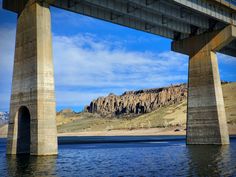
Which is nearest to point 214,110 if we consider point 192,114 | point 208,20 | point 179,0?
point 192,114

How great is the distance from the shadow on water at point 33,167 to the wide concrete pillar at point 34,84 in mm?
2332

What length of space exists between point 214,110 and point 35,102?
99.3 feet

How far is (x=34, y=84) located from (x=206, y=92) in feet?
98.7

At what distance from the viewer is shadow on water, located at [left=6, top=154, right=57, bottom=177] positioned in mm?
30812

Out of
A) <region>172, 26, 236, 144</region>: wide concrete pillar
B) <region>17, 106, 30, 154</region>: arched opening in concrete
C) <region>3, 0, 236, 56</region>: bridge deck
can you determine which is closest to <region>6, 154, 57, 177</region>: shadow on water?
<region>17, 106, 30, 154</region>: arched opening in concrete

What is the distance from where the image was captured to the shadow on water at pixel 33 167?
30812 mm

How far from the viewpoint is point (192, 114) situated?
211ft

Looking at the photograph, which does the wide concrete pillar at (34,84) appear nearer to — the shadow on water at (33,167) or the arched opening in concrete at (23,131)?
the arched opening in concrete at (23,131)

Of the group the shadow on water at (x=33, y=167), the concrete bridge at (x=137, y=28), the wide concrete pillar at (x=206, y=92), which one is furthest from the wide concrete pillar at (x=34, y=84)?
the wide concrete pillar at (x=206, y=92)

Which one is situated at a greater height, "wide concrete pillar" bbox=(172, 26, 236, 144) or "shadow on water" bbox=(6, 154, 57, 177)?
"wide concrete pillar" bbox=(172, 26, 236, 144)

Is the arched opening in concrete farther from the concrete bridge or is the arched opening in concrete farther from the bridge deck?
the bridge deck

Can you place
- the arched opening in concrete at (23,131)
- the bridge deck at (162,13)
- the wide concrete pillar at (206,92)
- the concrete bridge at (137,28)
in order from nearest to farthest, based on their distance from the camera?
the concrete bridge at (137,28) < the arched opening in concrete at (23,131) < the bridge deck at (162,13) < the wide concrete pillar at (206,92)

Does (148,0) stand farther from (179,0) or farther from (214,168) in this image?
(214,168)

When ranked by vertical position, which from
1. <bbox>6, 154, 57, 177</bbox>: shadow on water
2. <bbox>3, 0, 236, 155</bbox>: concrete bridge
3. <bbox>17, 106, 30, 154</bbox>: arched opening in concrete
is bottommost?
<bbox>6, 154, 57, 177</bbox>: shadow on water
